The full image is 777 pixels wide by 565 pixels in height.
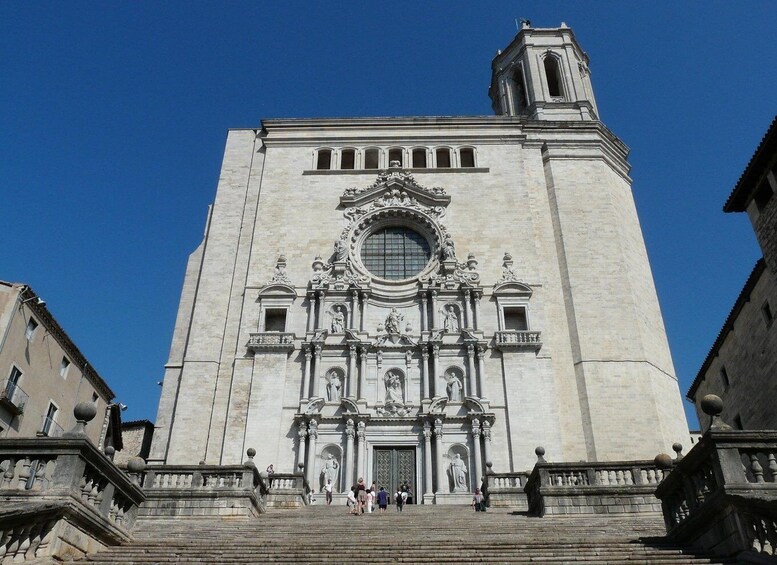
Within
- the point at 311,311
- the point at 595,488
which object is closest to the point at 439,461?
the point at 311,311

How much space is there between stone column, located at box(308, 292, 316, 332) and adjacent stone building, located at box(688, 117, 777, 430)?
45.9ft

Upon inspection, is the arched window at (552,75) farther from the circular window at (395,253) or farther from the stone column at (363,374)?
the stone column at (363,374)

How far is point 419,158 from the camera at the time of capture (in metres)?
30.6

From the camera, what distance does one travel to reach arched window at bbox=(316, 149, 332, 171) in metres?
30.0

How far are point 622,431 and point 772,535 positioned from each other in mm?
15124

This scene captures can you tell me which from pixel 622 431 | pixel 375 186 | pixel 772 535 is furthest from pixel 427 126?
pixel 772 535

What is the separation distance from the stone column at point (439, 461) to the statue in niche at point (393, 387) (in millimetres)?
1562

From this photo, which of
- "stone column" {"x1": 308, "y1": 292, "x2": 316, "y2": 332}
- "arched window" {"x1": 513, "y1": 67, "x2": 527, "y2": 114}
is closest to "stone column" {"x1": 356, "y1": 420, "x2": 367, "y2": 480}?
"stone column" {"x1": 308, "y1": 292, "x2": 316, "y2": 332}

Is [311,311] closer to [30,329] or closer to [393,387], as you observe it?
[393,387]

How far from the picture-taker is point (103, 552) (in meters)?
9.43

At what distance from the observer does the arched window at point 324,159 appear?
30033 millimetres

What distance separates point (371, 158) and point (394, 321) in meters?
9.25

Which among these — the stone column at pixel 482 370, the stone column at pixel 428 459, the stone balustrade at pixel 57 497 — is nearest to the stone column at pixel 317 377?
the stone column at pixel 428 459

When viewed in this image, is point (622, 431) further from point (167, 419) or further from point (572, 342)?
point (167, 419)
